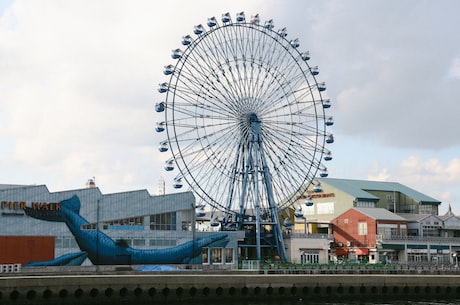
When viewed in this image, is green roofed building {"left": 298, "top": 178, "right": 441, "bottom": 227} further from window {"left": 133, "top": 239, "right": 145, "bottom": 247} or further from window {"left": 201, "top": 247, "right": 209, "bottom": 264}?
window {"left": 133, "top": 239, "right": 145, "bottom": 247}

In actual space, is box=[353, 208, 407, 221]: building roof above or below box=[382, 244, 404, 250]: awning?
above

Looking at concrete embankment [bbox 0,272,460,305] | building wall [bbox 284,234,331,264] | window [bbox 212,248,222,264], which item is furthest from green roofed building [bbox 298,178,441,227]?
concrete embankment [bbox 0,272,460,305]

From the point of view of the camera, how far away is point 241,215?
99562 mm

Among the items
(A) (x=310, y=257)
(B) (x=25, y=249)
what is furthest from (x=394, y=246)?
(B) (x=25, y=249)

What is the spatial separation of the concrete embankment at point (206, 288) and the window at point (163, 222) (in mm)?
17113

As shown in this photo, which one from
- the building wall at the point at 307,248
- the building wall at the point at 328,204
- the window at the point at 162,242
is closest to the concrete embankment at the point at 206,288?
the window at the point at 162,242

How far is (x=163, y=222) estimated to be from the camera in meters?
90.1

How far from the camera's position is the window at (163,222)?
8925cm

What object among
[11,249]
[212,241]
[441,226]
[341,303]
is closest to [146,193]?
[212,241]

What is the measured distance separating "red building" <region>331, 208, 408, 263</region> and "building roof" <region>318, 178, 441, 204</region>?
377 inches

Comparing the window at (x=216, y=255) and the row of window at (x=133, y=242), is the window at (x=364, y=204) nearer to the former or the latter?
the window at (x=216, y=255)

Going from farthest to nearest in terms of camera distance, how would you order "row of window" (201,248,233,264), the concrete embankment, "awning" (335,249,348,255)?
"awning" (335,249,348,255) < "row of window" (201,248,233,264) < the concrete embankment

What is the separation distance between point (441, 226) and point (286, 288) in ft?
213

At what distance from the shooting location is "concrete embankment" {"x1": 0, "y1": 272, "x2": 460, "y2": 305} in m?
61.7
